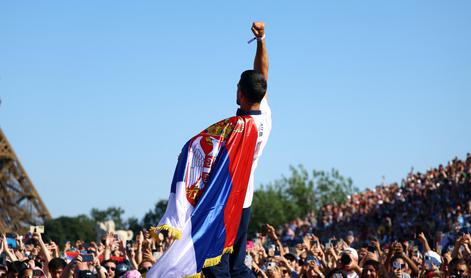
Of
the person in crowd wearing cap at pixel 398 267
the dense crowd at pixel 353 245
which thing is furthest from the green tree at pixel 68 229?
the person in crowd wearing cap at pixel 398 267

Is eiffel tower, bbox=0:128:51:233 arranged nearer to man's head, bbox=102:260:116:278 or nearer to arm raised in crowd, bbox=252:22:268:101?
man's head, bbox=102:260:116:278

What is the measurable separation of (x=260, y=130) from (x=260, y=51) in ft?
2.62

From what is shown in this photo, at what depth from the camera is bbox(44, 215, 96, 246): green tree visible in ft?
196

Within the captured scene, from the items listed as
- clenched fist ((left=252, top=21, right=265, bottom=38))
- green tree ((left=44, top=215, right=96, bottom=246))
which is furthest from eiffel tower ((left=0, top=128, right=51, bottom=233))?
clenched fist ((left=252, top=21, right=265, bottom=38))

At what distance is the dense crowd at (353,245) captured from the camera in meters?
11.5

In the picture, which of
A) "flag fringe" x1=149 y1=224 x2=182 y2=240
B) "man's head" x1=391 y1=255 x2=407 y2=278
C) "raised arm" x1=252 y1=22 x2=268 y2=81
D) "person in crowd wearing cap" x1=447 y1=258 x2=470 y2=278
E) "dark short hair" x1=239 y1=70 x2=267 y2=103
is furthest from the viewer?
"person in crowd wearing cap" x1=447 y1=258 x2=470 y2=278

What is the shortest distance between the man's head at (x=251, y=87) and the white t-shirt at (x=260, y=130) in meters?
0.12

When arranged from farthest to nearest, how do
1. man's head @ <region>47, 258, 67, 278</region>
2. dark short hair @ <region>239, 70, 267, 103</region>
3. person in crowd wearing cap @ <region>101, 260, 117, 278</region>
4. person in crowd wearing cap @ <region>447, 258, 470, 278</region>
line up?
person in crowd wearing cap @ <region>101, 260, 117, 278</region> < person in crowd wearing cap @ <region>447, 258, 470, 278</region> < man's head @ <region>47, 258, 67, 278</region> < dark short hair @ <region>239, 70, 267, 103</region>

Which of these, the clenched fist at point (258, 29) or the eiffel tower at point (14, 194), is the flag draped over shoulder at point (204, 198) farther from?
the eiffel tower at point (14, 194)

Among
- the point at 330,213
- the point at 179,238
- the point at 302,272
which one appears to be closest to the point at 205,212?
the point at 179,238

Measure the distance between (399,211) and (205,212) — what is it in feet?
103

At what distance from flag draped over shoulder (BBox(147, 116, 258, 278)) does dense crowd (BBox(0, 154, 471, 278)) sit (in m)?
0.32

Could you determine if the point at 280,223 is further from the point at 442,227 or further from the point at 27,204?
the point at 442,227

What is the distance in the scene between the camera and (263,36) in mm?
7957
